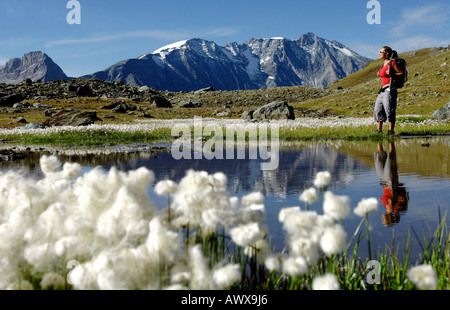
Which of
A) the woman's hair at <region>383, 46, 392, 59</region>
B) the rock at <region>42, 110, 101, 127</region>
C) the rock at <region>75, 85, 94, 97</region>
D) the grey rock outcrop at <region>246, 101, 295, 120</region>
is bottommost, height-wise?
the rock at <region>42, 110, 101, 127</region>

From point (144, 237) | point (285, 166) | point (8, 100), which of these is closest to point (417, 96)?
point (285, 166)

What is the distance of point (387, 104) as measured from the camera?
1870cm

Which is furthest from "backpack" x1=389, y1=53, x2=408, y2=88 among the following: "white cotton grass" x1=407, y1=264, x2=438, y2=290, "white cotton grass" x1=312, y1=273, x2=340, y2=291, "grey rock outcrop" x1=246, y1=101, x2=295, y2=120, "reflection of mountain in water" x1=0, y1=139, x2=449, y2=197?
"grey rock outcrop" x1=246, y1=101, x2=295, y2=120

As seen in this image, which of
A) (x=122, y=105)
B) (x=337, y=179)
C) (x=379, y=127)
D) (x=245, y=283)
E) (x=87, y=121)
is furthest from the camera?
(x=122, y=105)

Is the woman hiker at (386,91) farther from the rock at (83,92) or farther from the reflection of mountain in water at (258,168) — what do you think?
the rock at (83,92)

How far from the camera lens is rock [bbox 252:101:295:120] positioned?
1713 inches

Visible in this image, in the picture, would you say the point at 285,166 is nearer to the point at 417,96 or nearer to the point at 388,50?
the point at 388,50

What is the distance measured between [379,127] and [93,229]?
20.4m

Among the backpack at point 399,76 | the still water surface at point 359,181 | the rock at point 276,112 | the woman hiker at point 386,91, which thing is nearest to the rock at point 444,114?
the rock at point 276,112

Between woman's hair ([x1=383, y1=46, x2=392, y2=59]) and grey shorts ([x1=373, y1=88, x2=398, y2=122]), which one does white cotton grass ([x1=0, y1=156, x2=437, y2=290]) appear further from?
grey shorts ([x1=373, y1=88, x2=398, y2=122])

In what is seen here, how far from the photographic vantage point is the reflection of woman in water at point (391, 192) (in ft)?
20.1
